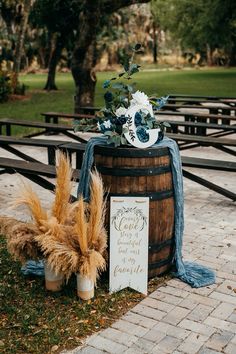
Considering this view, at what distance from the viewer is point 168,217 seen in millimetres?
4285

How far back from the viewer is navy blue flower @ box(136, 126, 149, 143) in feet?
13.3

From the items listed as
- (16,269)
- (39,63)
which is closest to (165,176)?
(16,269)

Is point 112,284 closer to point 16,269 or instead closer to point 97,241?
point 97,241

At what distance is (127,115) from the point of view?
4.10 metres

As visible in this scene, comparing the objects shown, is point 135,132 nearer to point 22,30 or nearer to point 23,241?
point 23,241

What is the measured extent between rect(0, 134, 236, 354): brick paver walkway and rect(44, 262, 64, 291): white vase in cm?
62

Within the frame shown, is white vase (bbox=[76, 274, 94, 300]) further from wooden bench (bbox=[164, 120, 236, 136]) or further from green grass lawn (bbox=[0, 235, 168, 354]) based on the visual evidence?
wooden bench (bbox=[164, 120, 236, 136])

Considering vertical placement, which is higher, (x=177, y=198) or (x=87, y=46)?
(x=87, y=46)

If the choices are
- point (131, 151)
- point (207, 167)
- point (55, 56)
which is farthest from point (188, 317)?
point (55, 56)

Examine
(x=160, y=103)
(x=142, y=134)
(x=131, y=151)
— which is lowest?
(x=131, y=151)

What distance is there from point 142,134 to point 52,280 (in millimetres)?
1318

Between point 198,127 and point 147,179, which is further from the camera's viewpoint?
point 198,127

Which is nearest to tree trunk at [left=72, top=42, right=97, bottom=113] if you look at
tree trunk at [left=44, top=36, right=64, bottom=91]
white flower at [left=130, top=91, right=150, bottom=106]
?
white flower at [left=130, top=91, right=150, bottom=106]

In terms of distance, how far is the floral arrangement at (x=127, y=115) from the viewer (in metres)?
4.07
